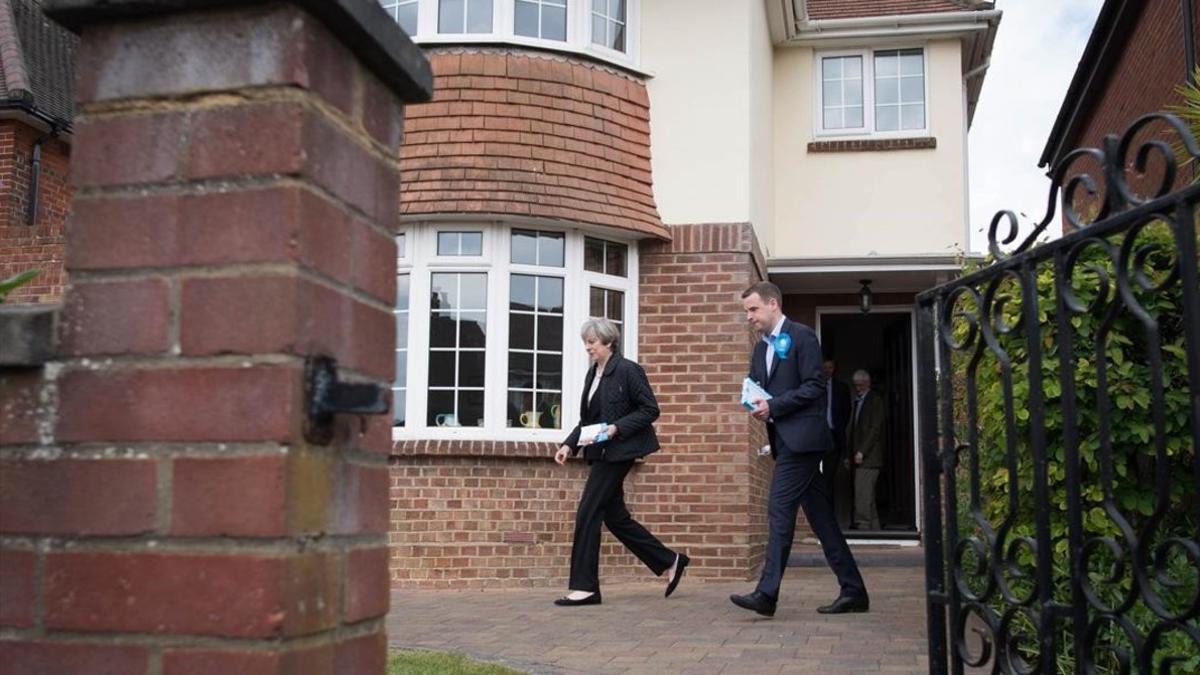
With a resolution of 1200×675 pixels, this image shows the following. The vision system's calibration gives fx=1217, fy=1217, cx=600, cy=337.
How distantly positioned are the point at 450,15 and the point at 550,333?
9.46ft

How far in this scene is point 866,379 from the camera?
45.5ft

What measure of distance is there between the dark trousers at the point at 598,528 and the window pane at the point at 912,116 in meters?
6.74

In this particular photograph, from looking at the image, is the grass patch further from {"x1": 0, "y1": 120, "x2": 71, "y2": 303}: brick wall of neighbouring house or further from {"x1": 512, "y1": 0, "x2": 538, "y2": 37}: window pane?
{"x1": 0, "y1": 120, "x2": 71, "y2": 303}: brick wall of neighbouring house

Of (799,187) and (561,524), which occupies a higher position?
(799,187)

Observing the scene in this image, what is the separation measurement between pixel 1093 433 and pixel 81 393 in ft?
14.2

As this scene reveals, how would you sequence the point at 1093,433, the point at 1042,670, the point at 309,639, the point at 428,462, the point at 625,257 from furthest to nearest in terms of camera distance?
1. the point at 625,257
2. the point at 428,462
3. the point at 1093,433
4. the point at 1042,670
5. the point at 309,639

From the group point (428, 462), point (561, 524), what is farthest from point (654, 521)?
point (428, 462)

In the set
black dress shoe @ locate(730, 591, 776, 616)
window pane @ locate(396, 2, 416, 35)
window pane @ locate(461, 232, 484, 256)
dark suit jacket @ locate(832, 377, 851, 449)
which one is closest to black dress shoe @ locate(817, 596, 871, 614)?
black dress shoe @ locate(730, 591, 776, 616)

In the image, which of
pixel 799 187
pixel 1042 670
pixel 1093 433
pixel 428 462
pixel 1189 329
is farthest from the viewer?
pixel 799 187

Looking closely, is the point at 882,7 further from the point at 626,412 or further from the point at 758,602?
the point at 758,602

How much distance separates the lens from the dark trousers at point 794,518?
22.7 feet

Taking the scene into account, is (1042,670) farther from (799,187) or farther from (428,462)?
(799,187)

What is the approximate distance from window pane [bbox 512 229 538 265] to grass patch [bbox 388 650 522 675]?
4933 mm

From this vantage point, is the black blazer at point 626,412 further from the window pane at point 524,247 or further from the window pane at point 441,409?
the window pane at point 524,247
